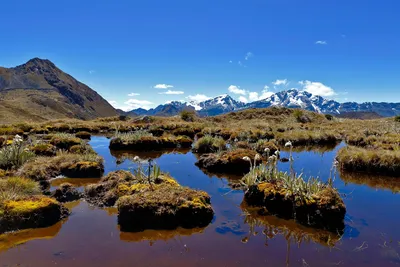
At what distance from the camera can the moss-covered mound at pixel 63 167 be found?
12.6 meters

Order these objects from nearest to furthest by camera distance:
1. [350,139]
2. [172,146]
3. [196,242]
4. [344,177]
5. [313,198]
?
1. [196,242]
2. [313,198]
3. [344,177]
4. [172,146]
5. [350,139]

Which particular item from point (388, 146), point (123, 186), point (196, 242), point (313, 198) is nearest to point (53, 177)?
point (123, 186)

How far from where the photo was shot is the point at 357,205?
10.5 m

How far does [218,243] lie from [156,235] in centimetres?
151

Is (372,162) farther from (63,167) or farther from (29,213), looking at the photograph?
(29,213)

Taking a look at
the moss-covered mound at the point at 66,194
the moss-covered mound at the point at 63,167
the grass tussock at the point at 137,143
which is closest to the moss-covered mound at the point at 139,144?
the grass tussock at the point at 137,143

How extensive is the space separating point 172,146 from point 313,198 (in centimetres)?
1582

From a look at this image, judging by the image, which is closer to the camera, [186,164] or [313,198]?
[313,198]

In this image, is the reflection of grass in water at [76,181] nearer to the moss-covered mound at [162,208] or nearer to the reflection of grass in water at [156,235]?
the moss-covered mound at [162,208]

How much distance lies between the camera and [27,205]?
8.20m

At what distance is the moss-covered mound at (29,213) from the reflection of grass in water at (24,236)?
20 cm

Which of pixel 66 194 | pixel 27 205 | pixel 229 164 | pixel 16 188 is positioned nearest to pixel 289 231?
pixel 27 205

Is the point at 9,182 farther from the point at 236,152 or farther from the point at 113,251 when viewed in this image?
the point at 236,152

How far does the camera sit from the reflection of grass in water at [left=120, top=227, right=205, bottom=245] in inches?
300
